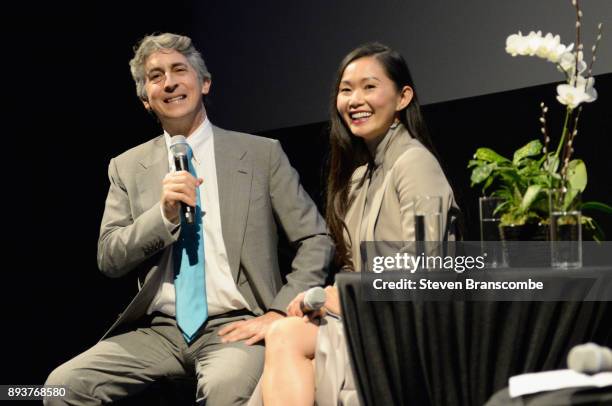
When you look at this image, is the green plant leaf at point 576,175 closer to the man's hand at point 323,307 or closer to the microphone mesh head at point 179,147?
the man's hand at point 323,307

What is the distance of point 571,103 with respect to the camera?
7.71 ft

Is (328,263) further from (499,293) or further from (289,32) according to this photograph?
(289,32)

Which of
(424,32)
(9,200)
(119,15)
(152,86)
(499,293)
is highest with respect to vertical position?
(119,15)

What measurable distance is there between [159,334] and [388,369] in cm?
110

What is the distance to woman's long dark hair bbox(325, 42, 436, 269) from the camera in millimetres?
3086

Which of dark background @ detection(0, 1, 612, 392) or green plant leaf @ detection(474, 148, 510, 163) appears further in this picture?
dark background @ detection(0, 1, 612, 392)

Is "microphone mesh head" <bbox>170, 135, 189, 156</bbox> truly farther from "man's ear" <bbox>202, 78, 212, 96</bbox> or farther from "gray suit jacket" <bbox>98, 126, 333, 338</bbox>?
"man's ear" <bbox>202, 78, 212, 96</bbox>

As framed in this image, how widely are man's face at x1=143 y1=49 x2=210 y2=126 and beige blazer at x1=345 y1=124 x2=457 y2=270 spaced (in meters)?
0.65

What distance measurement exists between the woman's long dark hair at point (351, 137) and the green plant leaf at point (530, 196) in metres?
0.78

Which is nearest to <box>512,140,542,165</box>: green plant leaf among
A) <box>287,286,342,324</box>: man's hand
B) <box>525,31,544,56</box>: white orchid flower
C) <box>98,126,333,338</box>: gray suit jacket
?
<box>525,31,544,56</box>: white orchid flower

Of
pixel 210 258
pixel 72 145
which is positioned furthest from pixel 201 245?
pixel 72 145

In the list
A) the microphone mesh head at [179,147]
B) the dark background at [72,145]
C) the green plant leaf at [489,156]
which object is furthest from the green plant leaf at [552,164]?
the dark background at [72,145]

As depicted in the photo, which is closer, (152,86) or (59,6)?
(152,86)

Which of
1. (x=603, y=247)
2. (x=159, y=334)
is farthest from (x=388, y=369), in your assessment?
(x=603, y=247)
